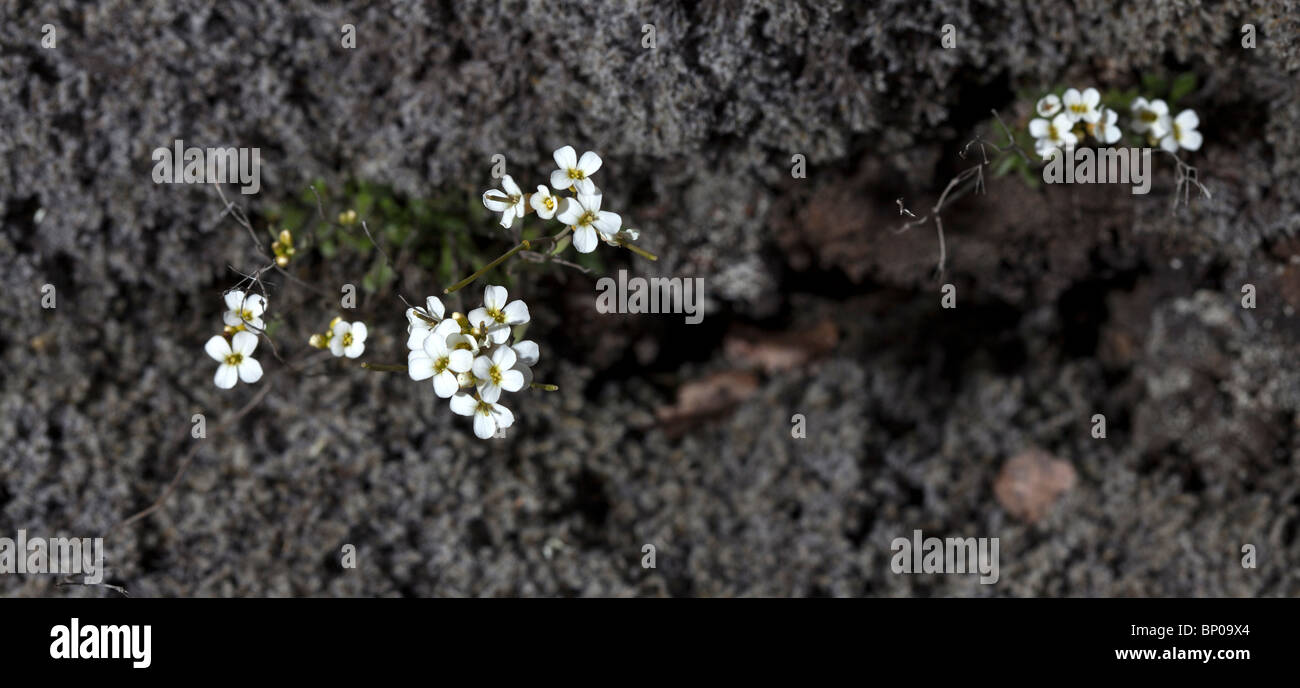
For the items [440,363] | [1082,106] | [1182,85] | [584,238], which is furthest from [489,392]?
[1182,85]

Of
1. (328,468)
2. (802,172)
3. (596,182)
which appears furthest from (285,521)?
(802,172)

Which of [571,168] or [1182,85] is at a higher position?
[1182,85]

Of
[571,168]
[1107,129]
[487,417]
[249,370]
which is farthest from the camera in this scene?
[1107,129]

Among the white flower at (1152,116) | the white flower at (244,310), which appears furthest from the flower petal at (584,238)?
the white flower at (1152,116)

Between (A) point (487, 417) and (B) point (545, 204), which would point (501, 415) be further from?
(B) point (545, 204)

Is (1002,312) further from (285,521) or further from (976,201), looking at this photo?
(285,521)

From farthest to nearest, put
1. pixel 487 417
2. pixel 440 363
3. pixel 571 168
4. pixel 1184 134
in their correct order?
pixel 1184 134
pixel 571 168
pixel 487 417
pixel 440 363

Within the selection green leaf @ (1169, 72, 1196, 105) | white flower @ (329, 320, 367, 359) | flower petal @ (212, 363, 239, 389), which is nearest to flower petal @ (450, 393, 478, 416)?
white flower @ (329, 320, 367, 359)
